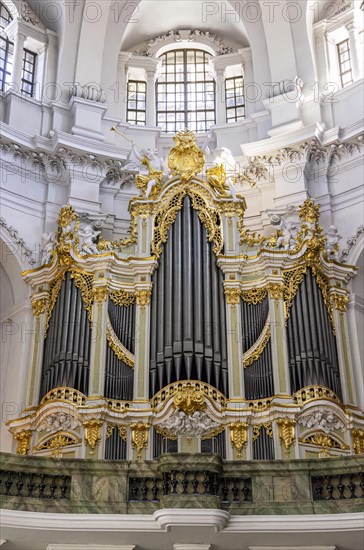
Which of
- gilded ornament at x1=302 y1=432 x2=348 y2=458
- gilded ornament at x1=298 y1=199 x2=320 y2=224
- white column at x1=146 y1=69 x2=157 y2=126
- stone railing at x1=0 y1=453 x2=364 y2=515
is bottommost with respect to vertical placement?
stone railing at x1=0 y1=453 x2=364 y2=515

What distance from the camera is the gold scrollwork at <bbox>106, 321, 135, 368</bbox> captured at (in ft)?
58.1

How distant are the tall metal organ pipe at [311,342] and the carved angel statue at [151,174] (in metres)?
3.79

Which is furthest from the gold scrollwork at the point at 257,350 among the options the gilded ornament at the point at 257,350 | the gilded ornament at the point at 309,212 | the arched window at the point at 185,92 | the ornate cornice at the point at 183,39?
the ornate cornice at the point at 183,39

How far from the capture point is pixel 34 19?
23141 mm

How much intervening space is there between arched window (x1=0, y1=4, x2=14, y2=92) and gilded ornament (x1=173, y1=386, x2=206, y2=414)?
9164 millimetres

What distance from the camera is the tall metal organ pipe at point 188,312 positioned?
1745 cm

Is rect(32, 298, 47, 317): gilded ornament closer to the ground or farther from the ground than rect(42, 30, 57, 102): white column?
closer to the ground

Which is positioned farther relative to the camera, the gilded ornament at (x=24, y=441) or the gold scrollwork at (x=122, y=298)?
the gold scrollwork at (x=122, y=298)

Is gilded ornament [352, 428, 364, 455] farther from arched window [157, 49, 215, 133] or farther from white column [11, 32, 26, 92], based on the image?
white column [11, 32, 26, 92]

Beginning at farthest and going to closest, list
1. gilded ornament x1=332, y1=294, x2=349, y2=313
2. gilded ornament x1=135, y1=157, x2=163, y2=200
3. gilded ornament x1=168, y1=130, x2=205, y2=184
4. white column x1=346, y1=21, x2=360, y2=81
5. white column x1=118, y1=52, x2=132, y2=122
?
white column x1=118, y1=52, x2=132, y2=122
white column x1=346, y1=21, x2=360, y2=81
gilded ornament x1=168, y1=130, x2=205, y2=184
gilded ornament x1=135, y1=157, x2=163, y2=200
gilded ornament x1=332, y1=294, x2=349, y2=313

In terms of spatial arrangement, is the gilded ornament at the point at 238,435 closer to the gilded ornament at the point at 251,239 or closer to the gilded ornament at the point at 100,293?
the gilded ornament at the point at 100,293

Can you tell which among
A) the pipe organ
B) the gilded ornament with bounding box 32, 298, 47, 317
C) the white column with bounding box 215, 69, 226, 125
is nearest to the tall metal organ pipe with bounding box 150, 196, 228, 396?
the pipe organ

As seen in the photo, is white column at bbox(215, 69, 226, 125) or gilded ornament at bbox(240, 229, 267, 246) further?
white column at bbox(215, 69, 226, 125)

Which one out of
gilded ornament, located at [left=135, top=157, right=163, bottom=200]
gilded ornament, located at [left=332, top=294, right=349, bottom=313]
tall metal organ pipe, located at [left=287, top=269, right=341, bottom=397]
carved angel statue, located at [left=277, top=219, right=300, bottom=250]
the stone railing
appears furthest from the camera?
gilded ornament, located at [left=135, top=157, right=163, bottom=200]
